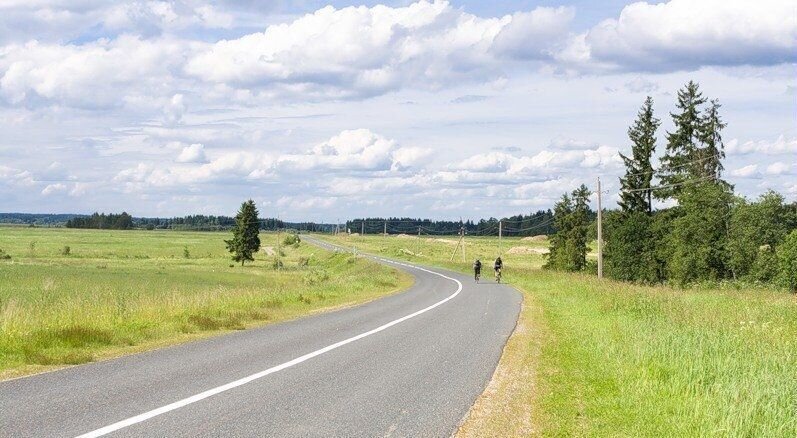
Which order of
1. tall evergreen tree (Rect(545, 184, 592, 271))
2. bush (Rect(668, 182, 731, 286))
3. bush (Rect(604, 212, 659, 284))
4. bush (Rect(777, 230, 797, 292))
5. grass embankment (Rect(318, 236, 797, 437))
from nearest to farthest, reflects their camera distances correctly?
grass embankment (Rect(318, 236, 797, 437))
bush (Rect(777, 230, 797, 292))
bush (Rect(668, 182, 731, 286))
bush (Rect(604, 212, 659, 284))
tall evergreen tree (Rect(545, 184, 592, 271))

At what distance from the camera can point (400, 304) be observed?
85.6 ft

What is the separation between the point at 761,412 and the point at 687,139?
68.4m

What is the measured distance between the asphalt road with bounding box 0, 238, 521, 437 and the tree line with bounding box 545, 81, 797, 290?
49.9 meters

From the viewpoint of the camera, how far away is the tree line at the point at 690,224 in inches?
A: 2430

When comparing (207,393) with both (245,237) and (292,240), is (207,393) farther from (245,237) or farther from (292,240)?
(292,240)

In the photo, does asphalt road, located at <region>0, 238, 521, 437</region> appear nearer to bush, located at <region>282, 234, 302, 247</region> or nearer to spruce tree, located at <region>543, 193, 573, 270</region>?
spruce tree, located at <region>543, 193, 573, 270</region>

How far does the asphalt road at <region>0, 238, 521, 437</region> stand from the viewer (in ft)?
24.1

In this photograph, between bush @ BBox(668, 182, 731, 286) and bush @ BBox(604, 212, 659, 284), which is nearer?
bush @ BBox(668, 182, 731, 286)

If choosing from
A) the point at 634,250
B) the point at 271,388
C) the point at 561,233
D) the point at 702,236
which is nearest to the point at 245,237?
the point at 561,233

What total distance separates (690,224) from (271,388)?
200 ft

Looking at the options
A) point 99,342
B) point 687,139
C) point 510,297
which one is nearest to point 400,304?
point 510,297

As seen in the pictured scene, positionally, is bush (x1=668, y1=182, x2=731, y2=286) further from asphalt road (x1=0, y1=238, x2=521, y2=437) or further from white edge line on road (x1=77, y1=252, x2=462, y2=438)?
white edge line on road (x1=77, y1=252, x2=462, y2=438)

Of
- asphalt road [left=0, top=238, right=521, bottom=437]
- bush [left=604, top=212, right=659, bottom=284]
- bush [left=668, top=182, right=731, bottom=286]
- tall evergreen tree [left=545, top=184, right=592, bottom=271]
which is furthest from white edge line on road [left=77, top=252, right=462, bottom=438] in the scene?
tall evergreen tree [left=545, top=184, right=592, bottom=271]

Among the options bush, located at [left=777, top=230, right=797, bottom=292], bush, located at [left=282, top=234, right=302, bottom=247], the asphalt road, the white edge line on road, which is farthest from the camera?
bush, located at [left=282, top=234, right=302, bottom=247]
